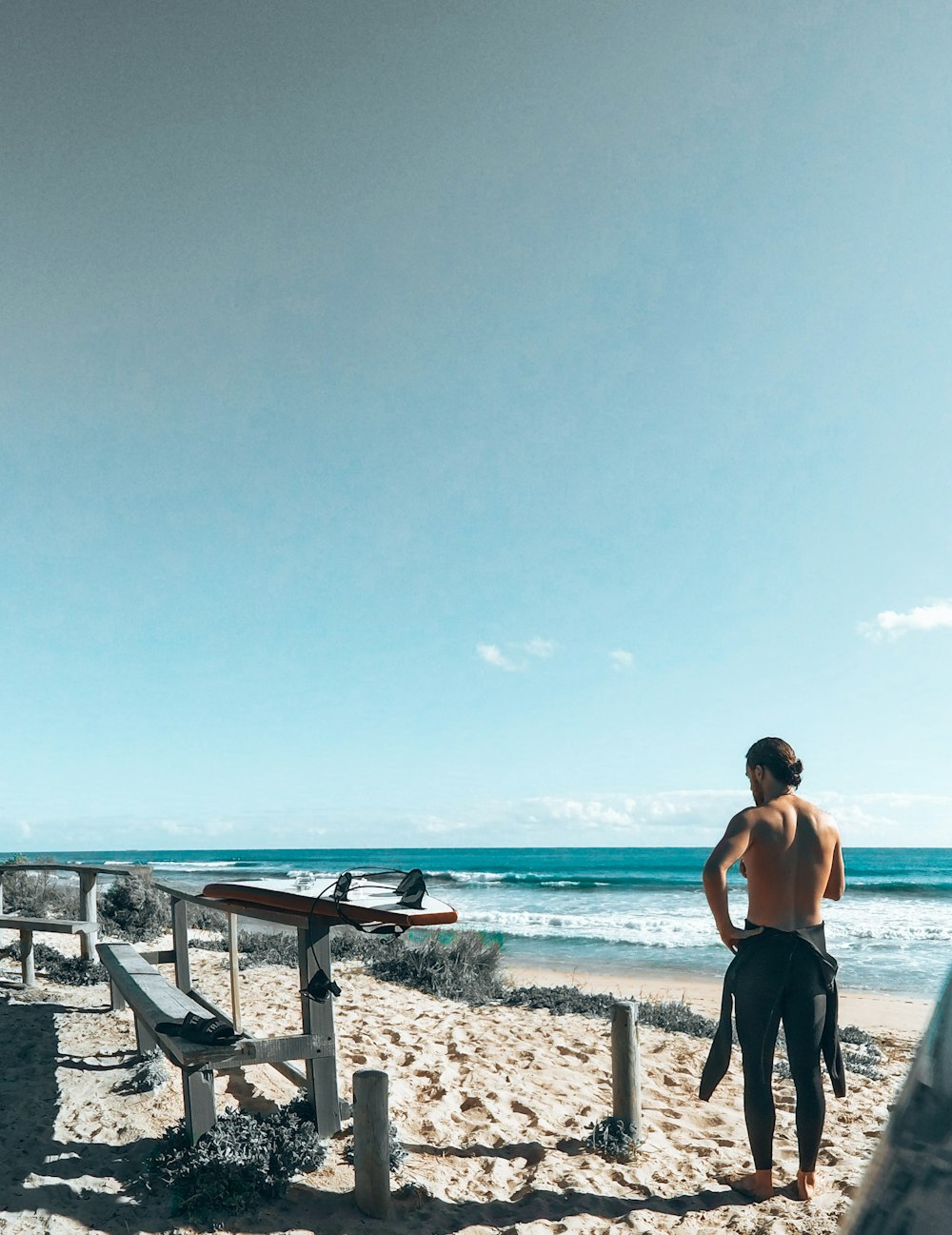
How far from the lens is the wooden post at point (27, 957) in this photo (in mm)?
7621

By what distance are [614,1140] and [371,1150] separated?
158 centimetres

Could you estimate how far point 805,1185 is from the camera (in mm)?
4066

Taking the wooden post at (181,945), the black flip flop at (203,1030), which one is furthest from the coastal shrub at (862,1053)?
the wooden post at (181,945)

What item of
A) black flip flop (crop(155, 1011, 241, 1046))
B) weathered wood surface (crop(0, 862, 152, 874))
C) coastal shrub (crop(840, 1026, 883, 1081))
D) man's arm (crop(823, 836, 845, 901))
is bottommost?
coastal shrub (crop(840, 1026, 883, 1081))

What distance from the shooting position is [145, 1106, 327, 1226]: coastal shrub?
3.79 m

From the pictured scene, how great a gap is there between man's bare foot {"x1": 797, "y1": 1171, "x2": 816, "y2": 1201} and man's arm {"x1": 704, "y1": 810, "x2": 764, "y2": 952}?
111cm

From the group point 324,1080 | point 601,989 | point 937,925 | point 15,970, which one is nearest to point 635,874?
point 937,925

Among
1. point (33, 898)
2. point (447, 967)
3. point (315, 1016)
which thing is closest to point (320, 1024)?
point (315, 1016)

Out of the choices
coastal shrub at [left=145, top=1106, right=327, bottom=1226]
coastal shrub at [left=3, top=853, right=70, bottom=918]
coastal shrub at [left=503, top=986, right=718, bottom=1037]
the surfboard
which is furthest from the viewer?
coastal shrub at [left=3, top=853, right=70, bottom=918]

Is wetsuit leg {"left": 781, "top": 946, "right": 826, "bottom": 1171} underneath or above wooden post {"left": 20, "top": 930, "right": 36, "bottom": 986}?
above

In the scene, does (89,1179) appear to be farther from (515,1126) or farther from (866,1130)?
(866,1130)

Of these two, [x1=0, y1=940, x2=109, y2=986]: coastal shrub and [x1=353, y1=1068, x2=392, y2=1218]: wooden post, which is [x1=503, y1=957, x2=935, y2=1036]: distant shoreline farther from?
[x1=353, y1=1068, x2=392, y2=1218]: wooden post

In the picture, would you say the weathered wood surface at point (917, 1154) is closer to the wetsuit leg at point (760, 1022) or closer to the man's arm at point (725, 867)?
the man's arm at point (725, 867)

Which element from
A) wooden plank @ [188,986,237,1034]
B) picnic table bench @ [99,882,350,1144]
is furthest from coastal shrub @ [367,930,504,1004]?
picnic table bench @ [99,882,350,1144]
